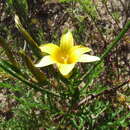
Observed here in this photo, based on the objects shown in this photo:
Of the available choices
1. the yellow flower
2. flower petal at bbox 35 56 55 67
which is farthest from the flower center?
flower petal at bbox 35 56 55 67

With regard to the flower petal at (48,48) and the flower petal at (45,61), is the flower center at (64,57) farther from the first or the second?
the flower petal at (45,61)

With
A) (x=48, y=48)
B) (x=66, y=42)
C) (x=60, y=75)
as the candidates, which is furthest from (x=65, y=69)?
(x=66, y=42)

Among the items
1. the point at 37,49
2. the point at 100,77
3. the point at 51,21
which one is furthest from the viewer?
the point at 51,21

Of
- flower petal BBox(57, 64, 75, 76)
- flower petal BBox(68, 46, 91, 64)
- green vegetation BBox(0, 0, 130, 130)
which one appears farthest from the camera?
flower petal BBox(68, 46, 91, 64)

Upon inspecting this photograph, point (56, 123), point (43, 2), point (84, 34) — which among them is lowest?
point (56, 123)

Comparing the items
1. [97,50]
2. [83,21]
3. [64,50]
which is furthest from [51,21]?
[64,50]

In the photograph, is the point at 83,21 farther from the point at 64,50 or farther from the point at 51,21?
the point at 64,50

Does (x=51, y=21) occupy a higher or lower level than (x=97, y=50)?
higher

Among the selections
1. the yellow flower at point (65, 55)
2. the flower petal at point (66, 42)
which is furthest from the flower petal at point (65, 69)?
the flower petal at point (66, 42)

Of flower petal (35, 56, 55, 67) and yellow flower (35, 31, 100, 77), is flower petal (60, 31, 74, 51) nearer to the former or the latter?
yellow flower (35, 31, 100, 77)
